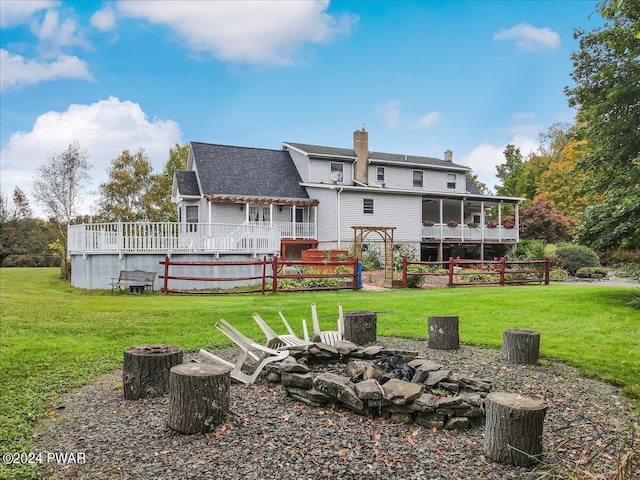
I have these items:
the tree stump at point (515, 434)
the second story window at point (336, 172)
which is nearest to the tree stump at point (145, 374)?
the tree stump at point (515, 434)

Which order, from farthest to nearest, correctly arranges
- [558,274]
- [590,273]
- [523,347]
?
[590,273] → [558,274] → [523,347]

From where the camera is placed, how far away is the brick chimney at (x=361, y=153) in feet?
90.0

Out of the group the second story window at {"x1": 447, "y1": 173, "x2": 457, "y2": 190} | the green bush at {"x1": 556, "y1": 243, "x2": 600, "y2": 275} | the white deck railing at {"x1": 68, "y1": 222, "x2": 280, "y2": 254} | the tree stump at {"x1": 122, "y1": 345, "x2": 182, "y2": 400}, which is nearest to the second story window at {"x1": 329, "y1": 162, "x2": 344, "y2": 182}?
the second story window at {"x1": 447, "y1": 173, "x2": 457, "y2": 190}

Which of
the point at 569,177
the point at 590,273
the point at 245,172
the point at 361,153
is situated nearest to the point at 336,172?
the point at 361,153

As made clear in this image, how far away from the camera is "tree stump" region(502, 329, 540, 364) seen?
19.3ft

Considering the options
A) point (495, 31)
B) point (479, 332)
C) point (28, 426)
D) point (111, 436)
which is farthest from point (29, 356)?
point (495, 31)

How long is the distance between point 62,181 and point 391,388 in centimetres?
3011

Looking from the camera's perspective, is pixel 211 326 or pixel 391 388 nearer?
pixel 391 388

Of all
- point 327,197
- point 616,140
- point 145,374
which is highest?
point 616,140

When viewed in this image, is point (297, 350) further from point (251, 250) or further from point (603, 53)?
point (603, 53)

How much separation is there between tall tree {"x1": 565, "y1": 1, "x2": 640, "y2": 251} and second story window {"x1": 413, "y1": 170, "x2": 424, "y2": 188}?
1626cm

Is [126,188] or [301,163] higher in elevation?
[301,163]

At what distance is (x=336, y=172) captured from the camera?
27328 millimetres

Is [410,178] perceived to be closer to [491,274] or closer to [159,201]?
[491,274]
